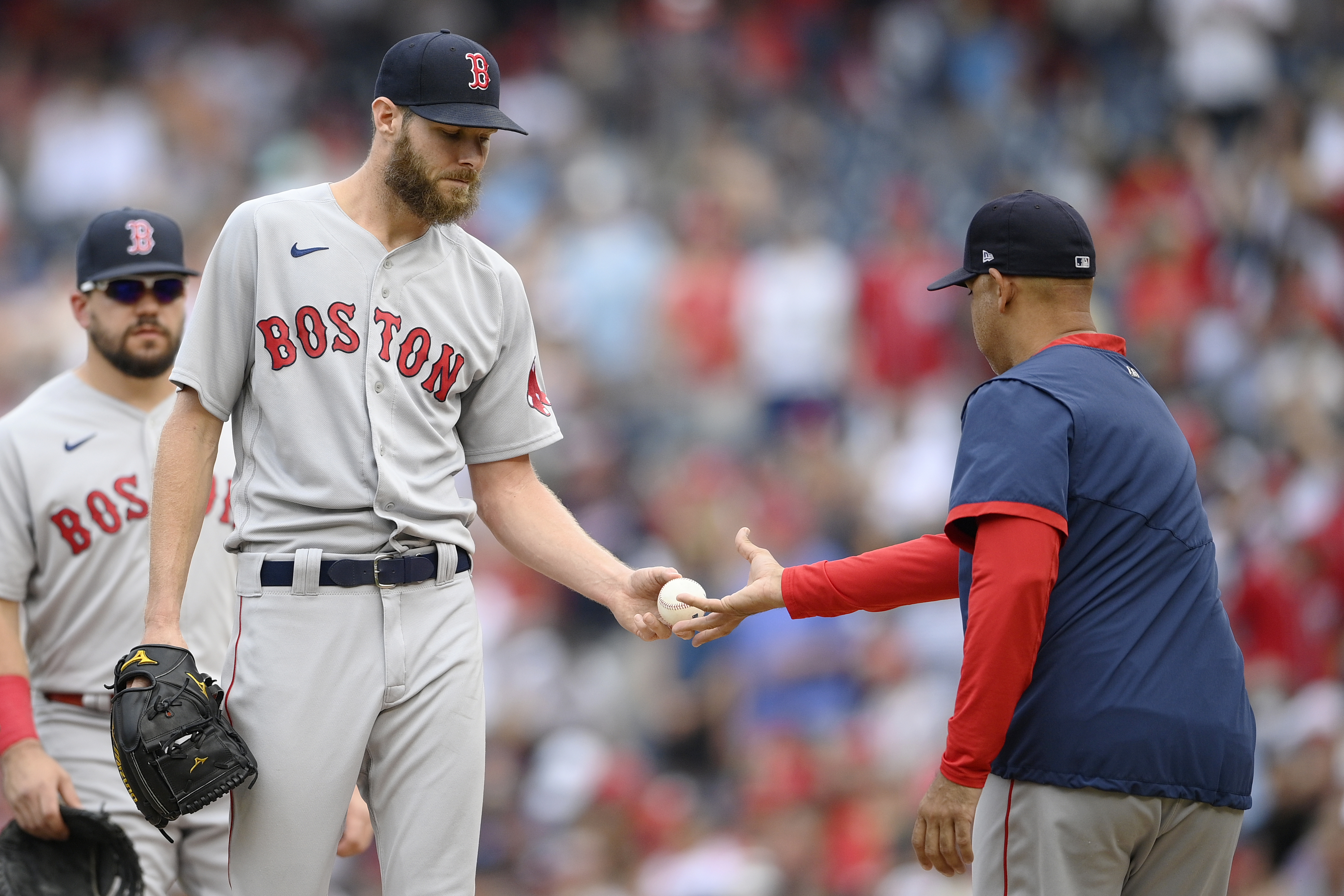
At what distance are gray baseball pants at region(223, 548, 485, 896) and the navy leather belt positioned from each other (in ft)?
0.05

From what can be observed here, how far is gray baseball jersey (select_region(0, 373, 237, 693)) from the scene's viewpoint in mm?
4371

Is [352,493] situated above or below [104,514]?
above

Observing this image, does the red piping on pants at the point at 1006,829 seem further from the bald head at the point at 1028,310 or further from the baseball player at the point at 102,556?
the baseball player at the point at 102,556

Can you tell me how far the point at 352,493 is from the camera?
3.39m

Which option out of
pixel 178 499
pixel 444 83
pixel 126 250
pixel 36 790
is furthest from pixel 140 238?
pixel 36 790

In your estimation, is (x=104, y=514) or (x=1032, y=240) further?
(x=104, y=514)

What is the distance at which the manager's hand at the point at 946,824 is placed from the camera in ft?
11.0

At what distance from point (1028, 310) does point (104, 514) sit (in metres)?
2.76

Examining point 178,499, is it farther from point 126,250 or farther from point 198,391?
point 126,250

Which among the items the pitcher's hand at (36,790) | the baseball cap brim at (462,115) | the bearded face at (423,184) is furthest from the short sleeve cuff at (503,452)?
the pitcher's hand at (36,790)

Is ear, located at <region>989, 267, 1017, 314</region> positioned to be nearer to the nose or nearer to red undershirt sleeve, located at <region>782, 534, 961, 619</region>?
red undershirt sleeve, located at <region>782, 534, 961, 619</region>

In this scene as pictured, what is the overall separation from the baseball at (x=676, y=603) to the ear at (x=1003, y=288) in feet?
3.46

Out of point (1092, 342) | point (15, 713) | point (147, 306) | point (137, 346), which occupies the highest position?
point (1092, 342)

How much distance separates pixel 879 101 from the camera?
508 inches
